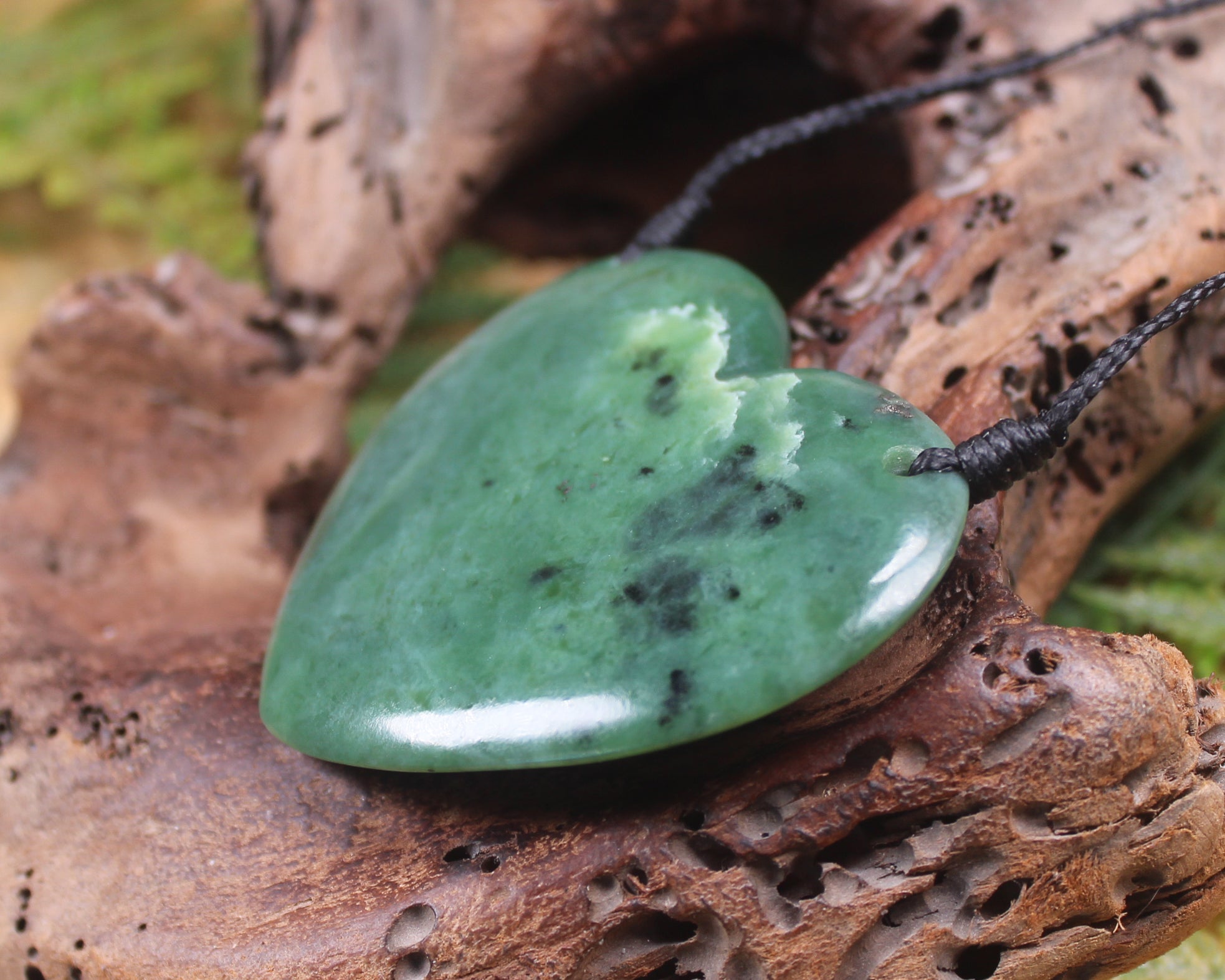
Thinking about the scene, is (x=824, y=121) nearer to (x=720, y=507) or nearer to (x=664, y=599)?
(x=720, y=507)

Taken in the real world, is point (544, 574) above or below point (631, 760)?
above

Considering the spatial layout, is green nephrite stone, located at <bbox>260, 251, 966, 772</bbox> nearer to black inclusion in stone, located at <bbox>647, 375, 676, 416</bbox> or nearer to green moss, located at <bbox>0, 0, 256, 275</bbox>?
black inclusion in stone, located at <bbox>647, 375, 676, 416</bbox>

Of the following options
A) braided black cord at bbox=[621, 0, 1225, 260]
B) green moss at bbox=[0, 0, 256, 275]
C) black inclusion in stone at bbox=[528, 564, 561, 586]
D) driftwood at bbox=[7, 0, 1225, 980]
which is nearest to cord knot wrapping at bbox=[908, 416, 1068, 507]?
driftwood at bbox=[7, 0, 1225, 980]

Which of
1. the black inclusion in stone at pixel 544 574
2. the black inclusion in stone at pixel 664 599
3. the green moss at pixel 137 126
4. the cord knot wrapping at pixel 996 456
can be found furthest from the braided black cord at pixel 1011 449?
the green moss at pixel 137 126

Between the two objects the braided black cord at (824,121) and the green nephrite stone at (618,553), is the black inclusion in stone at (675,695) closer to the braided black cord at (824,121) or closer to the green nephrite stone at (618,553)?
the green nephrite stone at (618,553)

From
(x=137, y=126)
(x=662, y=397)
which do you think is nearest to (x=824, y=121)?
(x=662, y=397)
